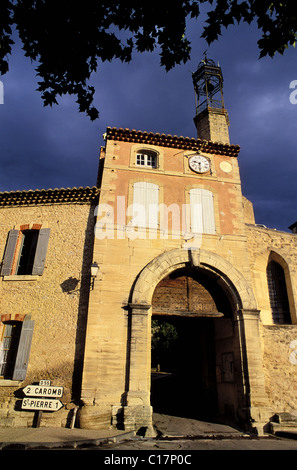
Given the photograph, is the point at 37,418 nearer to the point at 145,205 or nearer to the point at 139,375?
the point at 139,375

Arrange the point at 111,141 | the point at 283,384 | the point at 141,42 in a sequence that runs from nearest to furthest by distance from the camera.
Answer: the point at 141,42, the point at 283,384, the point at 111,141

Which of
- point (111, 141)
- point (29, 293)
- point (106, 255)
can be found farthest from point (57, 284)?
point (111, 141)

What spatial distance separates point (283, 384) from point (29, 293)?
8293 mm

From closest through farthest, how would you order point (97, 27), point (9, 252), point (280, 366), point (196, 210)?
point (97, 27), point (280, 366), point (9, 252), point (196, 210)

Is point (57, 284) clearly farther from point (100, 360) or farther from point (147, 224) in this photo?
point (147, 224)

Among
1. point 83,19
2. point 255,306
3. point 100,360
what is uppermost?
point 83,19

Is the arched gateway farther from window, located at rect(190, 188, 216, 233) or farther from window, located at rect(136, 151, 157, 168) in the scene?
window, located at rect(136, 151, 157, 168)

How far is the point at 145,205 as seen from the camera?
10023 millimetres

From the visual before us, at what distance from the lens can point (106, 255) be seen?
902 cm

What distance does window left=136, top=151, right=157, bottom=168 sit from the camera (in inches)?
438

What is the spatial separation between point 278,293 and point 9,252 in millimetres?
9684

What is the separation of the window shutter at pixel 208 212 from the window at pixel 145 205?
177 centimetres

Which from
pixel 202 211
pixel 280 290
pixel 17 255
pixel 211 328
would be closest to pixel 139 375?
pixel 211 328

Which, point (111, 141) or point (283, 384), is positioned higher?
point (111, 141)
